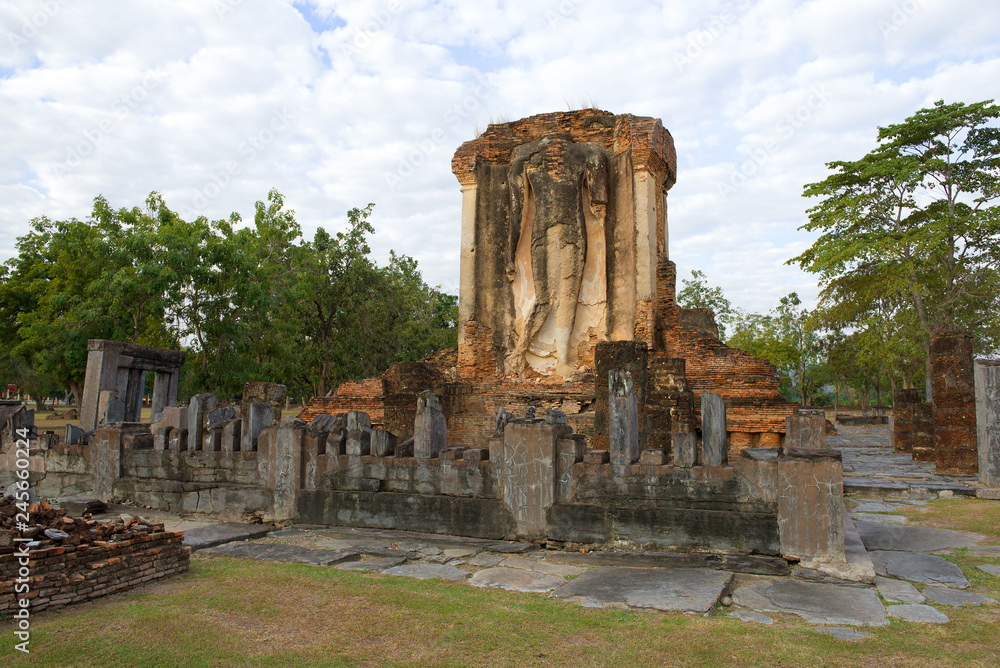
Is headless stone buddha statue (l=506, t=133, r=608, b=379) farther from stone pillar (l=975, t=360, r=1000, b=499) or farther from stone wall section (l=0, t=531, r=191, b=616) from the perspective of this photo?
stone wall section (l=0, t=531, r=191, b=616)

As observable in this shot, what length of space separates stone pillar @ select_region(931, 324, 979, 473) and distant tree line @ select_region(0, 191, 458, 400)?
18.3 meters

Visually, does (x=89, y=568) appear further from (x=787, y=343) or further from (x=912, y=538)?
(x=787, y=343)

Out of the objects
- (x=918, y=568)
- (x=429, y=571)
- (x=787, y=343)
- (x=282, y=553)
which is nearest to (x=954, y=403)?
(x=918, y=568)

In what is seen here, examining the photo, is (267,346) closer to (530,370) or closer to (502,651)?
(530,370)

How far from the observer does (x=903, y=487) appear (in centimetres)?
1020

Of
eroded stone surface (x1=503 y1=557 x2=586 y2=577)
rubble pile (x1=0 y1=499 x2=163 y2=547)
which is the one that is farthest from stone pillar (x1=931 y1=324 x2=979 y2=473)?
rubble pile (x1=0 y1=499 x2=163 y2=547)

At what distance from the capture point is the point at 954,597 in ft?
16.3

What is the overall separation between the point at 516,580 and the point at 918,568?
3414 millimetres

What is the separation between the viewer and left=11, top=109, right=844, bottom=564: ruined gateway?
6.04 meters

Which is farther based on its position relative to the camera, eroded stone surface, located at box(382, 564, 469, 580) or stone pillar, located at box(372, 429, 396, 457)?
stone pillar, located at box(372, 429, 396, 457)

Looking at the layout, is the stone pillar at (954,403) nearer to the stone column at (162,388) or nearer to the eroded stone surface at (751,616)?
the eroded stone surface at (751,616)

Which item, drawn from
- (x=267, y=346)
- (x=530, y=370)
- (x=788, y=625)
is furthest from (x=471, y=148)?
(x=788, y=625)

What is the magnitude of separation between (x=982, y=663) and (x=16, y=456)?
10888 mm

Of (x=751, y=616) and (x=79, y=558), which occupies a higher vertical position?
(x=79, y=558)
